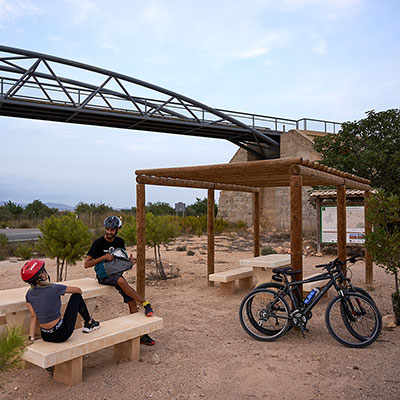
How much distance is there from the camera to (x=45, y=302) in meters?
3.61

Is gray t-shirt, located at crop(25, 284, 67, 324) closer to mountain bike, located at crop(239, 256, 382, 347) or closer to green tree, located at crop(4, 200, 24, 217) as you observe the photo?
mountain bike, located at crop(239, 256, 382, 347)

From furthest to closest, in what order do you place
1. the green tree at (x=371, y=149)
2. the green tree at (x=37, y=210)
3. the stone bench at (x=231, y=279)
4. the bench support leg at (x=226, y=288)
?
the green tree at (x=37, y=210)
the green tree at (x=371, y=149)
the bench support leg at (x=226, y=288)
the stone bench at (x=231, y=279)

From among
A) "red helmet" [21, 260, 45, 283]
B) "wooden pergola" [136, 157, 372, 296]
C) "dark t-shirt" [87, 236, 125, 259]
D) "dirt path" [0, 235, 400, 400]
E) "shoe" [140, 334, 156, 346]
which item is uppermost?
"wooden pergola" [136, 157, 372, 296]

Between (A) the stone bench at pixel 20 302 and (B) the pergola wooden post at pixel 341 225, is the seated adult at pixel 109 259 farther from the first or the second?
(B) the pergola wooden post at pixel 341 225

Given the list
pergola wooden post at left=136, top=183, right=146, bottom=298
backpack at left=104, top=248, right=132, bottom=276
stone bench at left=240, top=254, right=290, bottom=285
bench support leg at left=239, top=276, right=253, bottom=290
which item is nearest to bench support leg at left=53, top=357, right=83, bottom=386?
backpack at left=104, top=248, right=132, bottom=276

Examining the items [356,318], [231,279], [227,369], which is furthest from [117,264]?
[231,279]

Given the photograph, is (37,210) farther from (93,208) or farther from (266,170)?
(266,170)

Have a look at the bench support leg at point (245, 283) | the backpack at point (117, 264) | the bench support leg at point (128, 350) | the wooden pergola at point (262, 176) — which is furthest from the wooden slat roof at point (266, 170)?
the bench support leg at point (128, 350)

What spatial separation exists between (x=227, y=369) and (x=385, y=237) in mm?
2956

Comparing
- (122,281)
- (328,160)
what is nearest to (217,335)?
(122,281)

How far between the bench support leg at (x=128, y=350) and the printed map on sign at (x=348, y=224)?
1002cm

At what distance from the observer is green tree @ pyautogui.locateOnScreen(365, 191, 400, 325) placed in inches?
216

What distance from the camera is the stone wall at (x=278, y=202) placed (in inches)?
989

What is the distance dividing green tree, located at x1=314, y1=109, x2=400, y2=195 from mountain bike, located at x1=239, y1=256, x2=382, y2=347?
41.0ft
